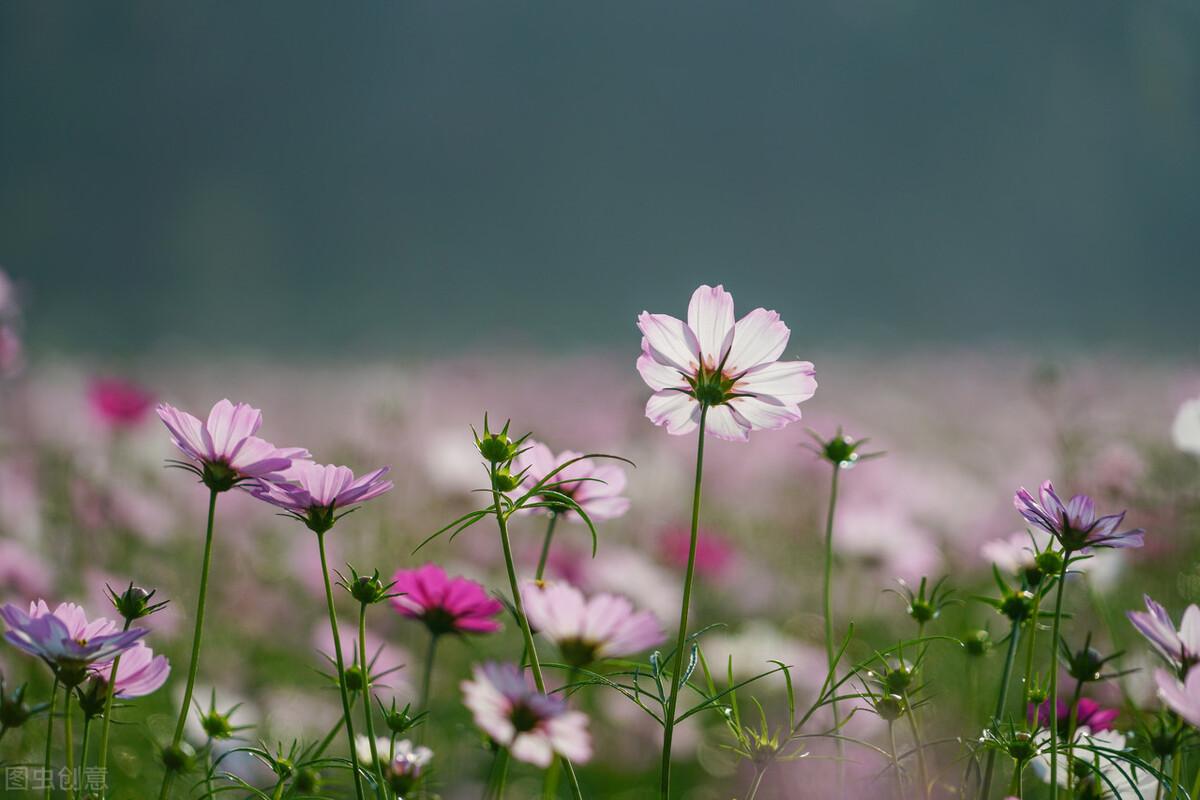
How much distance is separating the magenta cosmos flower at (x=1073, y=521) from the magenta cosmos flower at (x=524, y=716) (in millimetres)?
215

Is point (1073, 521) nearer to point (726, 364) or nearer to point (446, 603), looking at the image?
point (726, 364)

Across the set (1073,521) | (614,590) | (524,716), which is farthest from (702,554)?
(524,716)

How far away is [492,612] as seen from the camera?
505 millimetres

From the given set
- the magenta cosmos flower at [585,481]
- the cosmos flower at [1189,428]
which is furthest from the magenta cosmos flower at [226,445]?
the cosmos flower at [1189,428]

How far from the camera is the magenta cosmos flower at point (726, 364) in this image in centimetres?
47

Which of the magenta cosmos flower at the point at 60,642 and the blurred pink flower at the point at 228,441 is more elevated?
the blurred pink flower at the point at 228,441

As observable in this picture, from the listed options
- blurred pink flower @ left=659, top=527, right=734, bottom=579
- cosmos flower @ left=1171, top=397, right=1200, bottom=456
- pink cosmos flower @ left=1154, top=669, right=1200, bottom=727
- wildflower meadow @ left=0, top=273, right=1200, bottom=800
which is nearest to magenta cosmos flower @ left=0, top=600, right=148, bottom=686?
wildflower meadow @ left=0, top=273, right=1200, bottom=800

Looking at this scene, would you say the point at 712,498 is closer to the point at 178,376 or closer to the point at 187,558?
the point at 187,558

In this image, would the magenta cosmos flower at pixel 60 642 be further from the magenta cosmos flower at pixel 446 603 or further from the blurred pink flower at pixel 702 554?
the blurred pink flower at pixel 702 554

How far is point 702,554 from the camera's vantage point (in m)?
1.52

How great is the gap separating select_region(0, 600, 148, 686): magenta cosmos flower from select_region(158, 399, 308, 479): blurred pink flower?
76 millimetres

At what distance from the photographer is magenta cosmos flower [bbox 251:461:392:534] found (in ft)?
1.44

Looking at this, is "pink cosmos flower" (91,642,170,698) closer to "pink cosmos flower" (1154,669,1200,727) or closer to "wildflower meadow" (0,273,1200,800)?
"wildflower meadow" (0,273,1200,800)

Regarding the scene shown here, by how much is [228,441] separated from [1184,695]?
1.22ft
